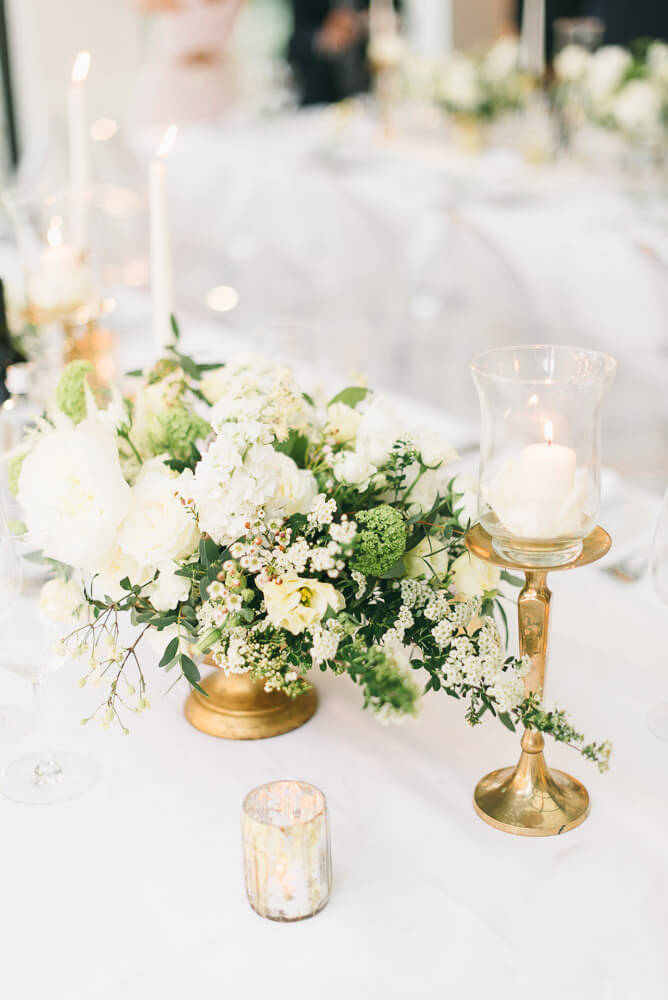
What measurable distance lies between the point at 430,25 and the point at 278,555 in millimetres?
6784

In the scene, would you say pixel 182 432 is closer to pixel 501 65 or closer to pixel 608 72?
pixel 608 72

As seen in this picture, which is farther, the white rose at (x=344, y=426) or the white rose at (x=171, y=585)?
the white rose at (x=344, y=426)

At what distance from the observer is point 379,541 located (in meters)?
0.77

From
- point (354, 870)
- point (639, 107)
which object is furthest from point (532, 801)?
point (639, 107)

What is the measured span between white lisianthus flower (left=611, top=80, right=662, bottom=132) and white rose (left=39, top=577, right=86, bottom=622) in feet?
8.68

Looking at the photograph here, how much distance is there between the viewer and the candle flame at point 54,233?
1514 mm

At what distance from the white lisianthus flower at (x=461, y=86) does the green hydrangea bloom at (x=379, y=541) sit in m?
3.41

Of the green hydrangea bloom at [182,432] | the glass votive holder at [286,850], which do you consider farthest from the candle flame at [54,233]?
the glass votive holder at [286,850]

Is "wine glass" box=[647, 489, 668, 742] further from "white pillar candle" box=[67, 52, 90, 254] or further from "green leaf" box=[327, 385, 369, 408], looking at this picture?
"white pillar candle" box=[67, 52, 90, 254]

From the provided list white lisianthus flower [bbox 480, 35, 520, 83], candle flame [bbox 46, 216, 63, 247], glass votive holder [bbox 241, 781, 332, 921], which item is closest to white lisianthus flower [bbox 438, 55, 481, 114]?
white lisianthus flower [bbox 480, 35, 520, 83]

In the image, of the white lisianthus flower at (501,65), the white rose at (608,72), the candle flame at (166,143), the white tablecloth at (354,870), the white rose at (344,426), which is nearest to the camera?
the white tablecloth at (354,870)

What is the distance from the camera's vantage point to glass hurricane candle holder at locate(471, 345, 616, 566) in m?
0.71

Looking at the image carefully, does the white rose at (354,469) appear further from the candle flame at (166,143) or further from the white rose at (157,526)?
the candle flame at (166,143)

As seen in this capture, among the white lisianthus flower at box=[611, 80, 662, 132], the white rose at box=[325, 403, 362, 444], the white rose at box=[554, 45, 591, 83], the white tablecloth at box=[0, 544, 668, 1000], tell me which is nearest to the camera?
the white tablecloth at box=[0, 544, 668, 1000]
